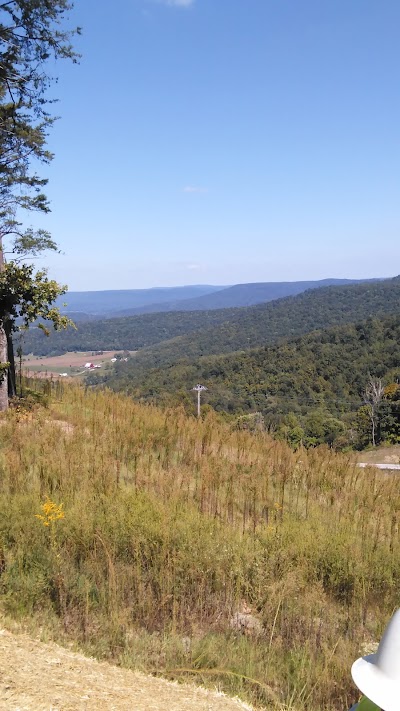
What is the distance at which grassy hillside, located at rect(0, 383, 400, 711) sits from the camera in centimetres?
293

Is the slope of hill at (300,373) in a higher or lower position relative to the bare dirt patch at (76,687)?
lower

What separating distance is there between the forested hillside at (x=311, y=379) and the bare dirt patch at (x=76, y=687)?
48208 millimetres

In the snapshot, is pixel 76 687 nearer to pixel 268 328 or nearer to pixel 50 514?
pixel 50 514

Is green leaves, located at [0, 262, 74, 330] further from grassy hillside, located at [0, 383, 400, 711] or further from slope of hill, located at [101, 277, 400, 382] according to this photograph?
slope of hill, located at [101, 277, 400, 382]

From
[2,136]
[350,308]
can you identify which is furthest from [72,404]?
[350,308]

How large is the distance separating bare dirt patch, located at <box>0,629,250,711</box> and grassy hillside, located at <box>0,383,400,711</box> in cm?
12

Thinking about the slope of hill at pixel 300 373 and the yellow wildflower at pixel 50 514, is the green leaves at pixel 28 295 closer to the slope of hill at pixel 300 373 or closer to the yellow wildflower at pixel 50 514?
the yellow wildflower at pixel 50 514

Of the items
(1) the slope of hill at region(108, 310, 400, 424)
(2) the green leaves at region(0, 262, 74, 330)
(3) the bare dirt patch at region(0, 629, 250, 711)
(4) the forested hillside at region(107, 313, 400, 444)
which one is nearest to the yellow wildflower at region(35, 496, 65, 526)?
(3) the bare dirt patch at region(0, 629, 250, 711)

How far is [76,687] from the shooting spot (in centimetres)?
246

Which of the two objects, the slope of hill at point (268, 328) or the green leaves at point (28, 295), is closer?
the green leaves at point (28, 295)

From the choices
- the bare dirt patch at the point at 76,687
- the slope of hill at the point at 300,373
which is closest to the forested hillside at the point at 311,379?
the slope of hill at the point at 300,373

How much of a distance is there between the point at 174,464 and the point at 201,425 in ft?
5.75

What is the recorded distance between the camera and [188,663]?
2861 millimetres

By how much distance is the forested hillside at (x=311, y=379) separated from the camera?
189ft
